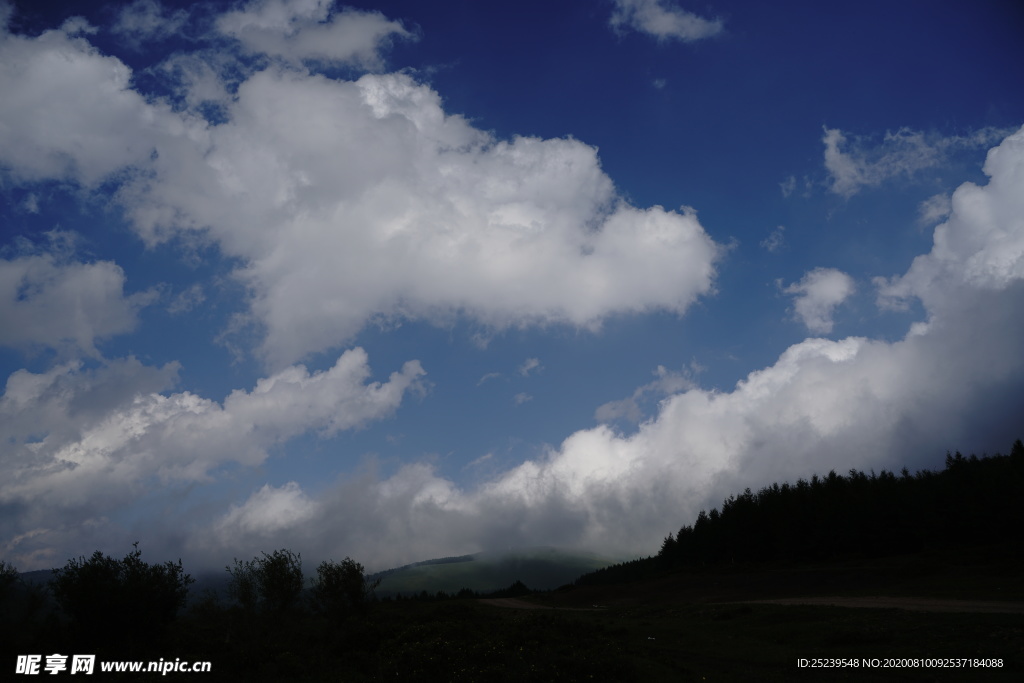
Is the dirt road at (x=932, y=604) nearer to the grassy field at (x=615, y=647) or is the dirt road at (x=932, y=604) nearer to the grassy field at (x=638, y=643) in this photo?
the grassy field at (x=638, y=643)

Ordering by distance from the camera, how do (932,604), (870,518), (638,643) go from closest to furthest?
(932,604)
(638,643)
(870,518)

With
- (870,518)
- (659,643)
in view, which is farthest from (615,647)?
(870,518)

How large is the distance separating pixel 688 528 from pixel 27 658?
116 meters

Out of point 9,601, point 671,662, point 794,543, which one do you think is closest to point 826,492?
point 794,543

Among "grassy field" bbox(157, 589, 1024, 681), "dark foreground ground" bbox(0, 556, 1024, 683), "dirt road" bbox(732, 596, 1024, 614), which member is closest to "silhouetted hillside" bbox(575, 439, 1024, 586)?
"dark foreground ground" bbox(0, 556, 1024, 683)

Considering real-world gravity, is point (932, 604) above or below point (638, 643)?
above

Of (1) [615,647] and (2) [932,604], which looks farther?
(2) [932,604]

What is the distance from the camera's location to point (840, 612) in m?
A: 36.8

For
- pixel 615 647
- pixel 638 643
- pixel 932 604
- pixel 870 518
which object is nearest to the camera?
pixel 615 647

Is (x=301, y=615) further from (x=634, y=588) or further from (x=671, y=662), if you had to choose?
(x=634, y=588)

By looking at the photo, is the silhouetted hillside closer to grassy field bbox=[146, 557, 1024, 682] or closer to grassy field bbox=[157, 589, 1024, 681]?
grassy field bbox=[146, 557, 1024, 682]

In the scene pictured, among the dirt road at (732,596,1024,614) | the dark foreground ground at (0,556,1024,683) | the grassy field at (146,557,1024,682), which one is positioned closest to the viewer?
the dark foreground ground at (0,556,1024,683)

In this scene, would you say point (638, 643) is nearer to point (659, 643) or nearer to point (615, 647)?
point (659, 643)

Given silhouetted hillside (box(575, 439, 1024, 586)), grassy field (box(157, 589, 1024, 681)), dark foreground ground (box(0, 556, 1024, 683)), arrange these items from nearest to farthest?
1. dark foreground ground (box(0, 556, 1024, 683))
2. grassy field (box(157, 589, 1024, 681))
3. silhouetted hillside (box(575, 439, 1024, 586))
